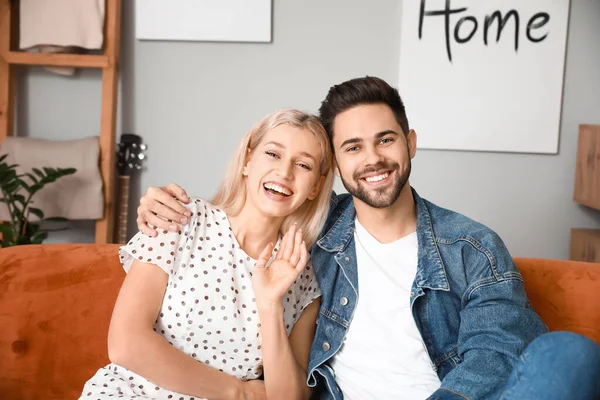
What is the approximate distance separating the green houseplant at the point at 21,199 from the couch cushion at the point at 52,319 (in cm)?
98

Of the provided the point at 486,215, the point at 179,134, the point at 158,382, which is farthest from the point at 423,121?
the point at 158,382

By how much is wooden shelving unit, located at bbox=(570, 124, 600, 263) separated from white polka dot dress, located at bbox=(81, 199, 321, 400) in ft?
6.09

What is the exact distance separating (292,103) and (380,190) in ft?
4.91

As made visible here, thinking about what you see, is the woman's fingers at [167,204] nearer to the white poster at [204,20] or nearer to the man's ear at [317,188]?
the man's ear at [317,188]

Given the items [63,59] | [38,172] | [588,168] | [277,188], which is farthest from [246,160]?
[588,168]

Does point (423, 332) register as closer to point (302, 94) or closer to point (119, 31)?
point (302, 94)

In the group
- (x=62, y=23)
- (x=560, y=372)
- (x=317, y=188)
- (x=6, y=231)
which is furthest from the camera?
(x=62, y=23)

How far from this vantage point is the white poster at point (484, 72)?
2850mm

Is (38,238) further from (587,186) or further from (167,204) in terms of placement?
(587,186)

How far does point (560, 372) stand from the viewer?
0.97 m

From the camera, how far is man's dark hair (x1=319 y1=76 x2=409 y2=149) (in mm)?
1653

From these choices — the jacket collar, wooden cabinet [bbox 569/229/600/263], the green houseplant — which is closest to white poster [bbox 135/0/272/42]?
the green houseplant

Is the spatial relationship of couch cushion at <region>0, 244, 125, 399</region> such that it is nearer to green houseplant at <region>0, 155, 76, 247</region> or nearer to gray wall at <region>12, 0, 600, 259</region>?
green houseplant at <region>0, 155, 76, 247</region>

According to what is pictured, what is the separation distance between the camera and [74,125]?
3.00 m
